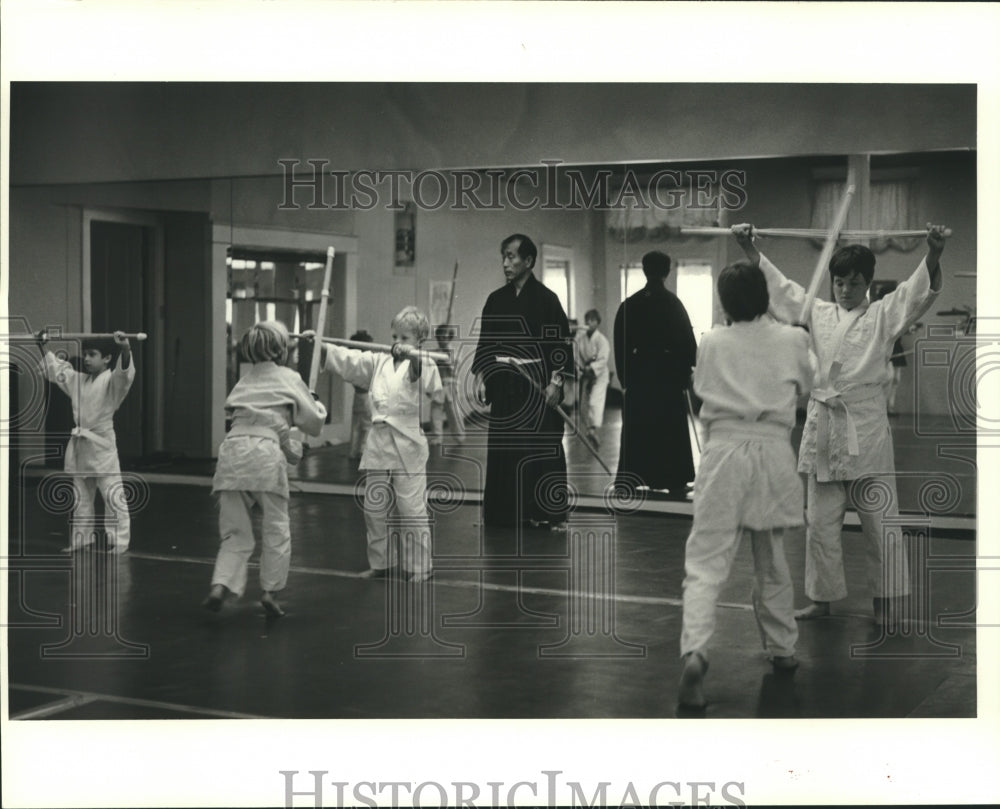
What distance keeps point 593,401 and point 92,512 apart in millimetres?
3831

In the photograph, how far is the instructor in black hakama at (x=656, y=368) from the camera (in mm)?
9805

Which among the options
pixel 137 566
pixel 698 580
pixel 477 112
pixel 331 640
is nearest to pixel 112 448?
pixel 137 566

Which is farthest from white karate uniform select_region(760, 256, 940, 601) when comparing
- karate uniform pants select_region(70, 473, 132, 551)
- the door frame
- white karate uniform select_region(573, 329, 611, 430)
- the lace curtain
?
the door frame

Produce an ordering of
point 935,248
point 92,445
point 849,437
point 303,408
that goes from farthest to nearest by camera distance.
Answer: point 92,445
point 303,408
point 849,437
point 935,248

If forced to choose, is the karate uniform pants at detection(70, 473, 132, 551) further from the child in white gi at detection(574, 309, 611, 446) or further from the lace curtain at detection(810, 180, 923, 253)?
the lace curtain at detection(810, 180, 923, 253)

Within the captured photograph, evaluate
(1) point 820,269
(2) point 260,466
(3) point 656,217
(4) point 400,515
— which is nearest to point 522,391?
(3) point 656,217

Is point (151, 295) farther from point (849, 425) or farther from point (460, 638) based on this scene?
point (849, 425)

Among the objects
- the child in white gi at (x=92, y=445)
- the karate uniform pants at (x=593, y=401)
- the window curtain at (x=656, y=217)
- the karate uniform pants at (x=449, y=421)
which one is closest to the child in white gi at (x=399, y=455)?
the child in white gi at (x=92, y=445)

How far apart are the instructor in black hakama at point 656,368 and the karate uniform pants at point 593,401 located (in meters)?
0.39

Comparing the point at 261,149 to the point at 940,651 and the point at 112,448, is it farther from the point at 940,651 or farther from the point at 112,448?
the point at 940,651

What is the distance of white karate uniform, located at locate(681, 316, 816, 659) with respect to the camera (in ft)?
17.3

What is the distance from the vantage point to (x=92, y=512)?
8.54 meters

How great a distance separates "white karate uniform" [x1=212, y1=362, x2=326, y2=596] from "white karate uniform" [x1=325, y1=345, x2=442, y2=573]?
2.93ft

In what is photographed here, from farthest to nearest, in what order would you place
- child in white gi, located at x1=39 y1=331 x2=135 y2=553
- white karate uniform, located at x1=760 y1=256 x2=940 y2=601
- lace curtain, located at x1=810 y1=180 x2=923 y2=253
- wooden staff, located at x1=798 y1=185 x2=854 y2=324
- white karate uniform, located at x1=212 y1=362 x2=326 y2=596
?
lace curtain, located at x1=810 y1=180 x2=923 y2=253, child in white gi, located at x1=39 y1=331 x2=135 y2=553, white karate uniform, located at x1=212 y1=362 x2=326 y2=596, white karate uniform, located at x1=760 y1=256 x2=940 y2=601, wooden staff, located at x1=798 y1=185 x2=854 y2=324
